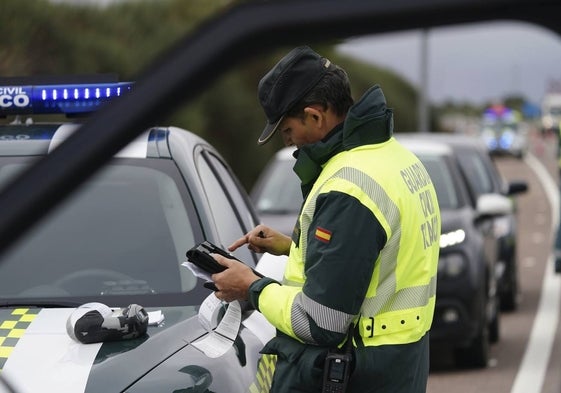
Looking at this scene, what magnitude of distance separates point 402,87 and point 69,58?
1000 inches

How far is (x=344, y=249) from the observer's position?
3.36 m

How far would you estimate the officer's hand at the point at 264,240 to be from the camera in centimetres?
437

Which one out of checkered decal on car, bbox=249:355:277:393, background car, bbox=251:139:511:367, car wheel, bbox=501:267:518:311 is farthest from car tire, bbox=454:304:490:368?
checkered decal on car, bbox=249:355:277:393

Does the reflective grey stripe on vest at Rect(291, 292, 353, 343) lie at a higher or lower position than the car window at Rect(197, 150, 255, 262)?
higher

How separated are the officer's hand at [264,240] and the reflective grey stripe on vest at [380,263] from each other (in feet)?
2.62

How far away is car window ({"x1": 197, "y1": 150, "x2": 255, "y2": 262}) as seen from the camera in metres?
5.05

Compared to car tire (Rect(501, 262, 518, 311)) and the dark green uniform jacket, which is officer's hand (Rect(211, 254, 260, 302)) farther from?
car tire (Rect(501, 262, 518, 311))

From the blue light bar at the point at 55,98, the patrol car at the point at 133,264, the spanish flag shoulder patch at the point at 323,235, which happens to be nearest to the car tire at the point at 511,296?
A: the patrol car at the point at 133,264

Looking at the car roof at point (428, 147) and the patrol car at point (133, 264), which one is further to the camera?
the car roof at point (428, 147)

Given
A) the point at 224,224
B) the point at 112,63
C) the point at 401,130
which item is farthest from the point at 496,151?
the point at 224,224

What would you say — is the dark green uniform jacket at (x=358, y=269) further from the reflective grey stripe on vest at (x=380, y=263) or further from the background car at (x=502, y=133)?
the background car at (x=502, y=133)

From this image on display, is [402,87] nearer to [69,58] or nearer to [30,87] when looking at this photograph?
[69,58]

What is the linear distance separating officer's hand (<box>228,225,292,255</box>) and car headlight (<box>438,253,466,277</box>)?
5.80 metres

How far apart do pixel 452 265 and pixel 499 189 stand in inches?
155
